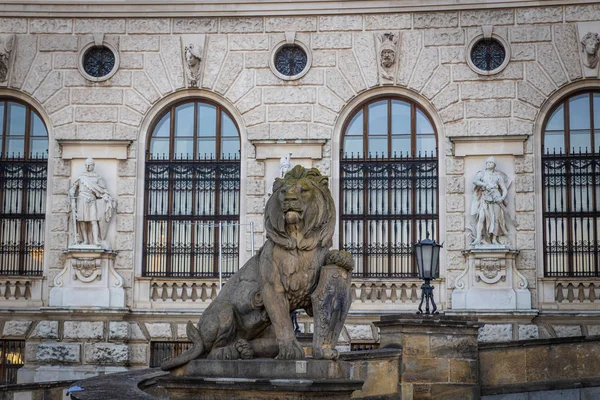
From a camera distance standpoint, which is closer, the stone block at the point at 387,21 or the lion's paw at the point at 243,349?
the lion's paw at the point at 243,349

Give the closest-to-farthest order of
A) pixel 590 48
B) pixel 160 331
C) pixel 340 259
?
pixel 340 259 < pixel 590 48 < pixel 160 331

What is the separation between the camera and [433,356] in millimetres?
17375

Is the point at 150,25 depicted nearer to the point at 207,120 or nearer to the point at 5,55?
the point at 207,120

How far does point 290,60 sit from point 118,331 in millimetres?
7364

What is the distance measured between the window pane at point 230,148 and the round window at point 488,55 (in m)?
5.68

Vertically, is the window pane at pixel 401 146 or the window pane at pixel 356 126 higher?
the window pane at pixel 356 126

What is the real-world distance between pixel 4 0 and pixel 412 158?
Result: 1026cm

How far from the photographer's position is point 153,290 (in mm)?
25125

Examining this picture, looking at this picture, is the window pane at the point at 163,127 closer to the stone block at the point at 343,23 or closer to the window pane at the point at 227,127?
the window pane at the point at 227,127

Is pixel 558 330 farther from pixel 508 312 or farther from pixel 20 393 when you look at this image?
pixel 20 393

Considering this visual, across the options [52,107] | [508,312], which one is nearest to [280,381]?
[508,312]

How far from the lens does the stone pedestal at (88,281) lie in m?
24.7

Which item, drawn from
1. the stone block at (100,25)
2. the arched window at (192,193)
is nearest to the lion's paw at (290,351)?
the arched window at (192,193)

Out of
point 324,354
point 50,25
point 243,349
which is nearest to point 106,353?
point 50,25
